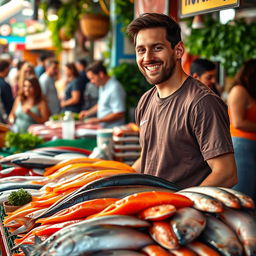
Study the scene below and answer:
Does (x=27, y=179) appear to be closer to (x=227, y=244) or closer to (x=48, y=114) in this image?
(x=227, y=244)

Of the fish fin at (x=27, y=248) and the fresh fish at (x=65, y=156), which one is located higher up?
the fish fin at (x=27, y=248)

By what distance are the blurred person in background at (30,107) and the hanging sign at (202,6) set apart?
12.9 feet

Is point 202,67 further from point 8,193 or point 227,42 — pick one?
point 227,42

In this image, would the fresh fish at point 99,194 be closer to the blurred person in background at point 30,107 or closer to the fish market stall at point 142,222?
the fish market stall at point 142,222

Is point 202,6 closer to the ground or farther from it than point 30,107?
farther from it

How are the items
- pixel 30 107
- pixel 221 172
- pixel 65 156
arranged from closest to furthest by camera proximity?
pixel 221 172
pixel 65 156
pixel 30 107

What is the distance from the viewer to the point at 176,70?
8.42 feet

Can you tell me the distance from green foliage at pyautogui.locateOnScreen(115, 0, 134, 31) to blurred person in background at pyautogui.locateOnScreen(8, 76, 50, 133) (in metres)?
1.66

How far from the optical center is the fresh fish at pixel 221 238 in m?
1.58

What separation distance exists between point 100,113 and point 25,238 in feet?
15.2

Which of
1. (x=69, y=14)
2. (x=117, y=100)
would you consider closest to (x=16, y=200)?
(x=117, y=100)

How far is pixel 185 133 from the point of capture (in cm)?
249

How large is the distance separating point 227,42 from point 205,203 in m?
6.81

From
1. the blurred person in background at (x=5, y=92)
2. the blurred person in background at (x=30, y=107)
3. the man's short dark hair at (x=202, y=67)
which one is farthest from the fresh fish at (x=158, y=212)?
the blurred person in background at (x=5, y=92)
